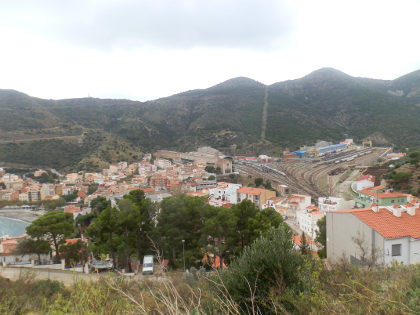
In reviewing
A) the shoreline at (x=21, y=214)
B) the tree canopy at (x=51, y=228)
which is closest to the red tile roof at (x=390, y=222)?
the tree canopy at (x=51, y=228)

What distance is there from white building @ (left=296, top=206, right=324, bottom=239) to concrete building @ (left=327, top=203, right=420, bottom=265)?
354 inches

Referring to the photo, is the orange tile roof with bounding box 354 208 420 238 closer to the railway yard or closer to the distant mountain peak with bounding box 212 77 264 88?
the railway yard

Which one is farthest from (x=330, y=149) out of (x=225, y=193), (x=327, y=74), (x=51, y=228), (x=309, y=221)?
(x=327, y=74)

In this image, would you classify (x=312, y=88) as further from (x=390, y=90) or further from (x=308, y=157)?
(x=308, y=157)

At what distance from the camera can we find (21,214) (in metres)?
30.9

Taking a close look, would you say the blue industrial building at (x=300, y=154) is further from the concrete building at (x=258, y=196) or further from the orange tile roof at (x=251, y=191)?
the concrete building at (x=258, y=196)

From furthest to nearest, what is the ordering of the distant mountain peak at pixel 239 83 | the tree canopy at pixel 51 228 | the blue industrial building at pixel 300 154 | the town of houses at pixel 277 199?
the distant mountain peak at pixel 239 83, the blue industrial building at pixel 300 154, the tree canopy at pixel 51 228, the town of houses at pixel 277 199

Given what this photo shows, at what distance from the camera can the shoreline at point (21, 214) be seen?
29.6 m

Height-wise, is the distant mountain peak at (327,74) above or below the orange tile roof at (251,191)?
above

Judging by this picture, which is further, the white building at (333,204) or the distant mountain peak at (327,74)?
the distant mountain peak at (327,74)

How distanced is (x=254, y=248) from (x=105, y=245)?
6132 mm

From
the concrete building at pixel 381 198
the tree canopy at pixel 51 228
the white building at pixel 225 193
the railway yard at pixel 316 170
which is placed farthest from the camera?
the railway yard at pixel 316 170

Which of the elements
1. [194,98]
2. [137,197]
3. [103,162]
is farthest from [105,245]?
[194,98]

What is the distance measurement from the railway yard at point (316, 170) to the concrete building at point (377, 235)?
60.1 ft
